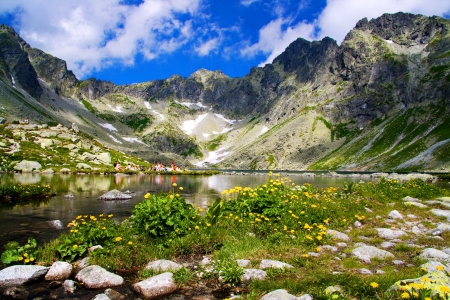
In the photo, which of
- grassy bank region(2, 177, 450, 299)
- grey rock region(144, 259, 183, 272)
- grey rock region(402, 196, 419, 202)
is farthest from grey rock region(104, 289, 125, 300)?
grey rock region(402, 196, 419, 202)

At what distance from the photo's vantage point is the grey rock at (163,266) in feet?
27.7

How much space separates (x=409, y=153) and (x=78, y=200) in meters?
196

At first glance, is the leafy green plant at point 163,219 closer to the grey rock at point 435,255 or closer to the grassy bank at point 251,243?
the grassy bank at point 251,243

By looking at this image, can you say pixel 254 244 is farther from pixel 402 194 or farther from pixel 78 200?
pixel 78 200

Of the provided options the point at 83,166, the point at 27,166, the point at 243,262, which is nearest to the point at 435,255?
the point at 243,262

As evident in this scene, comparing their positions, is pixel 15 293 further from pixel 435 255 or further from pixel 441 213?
pixel 441 213

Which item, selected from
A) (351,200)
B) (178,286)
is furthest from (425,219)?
(178,286)

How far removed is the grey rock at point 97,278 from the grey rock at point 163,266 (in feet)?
3.09

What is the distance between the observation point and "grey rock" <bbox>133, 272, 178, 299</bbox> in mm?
7260

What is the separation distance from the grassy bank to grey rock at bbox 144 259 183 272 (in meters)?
0.33

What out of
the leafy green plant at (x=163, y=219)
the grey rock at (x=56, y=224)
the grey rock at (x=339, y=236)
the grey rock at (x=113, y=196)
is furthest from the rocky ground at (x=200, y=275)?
the grey rock at (x=113, y=196)

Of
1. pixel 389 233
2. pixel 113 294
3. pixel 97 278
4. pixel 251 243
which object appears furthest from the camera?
pixel 389 233

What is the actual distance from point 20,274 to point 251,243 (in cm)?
690

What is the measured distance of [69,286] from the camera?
7.57m
